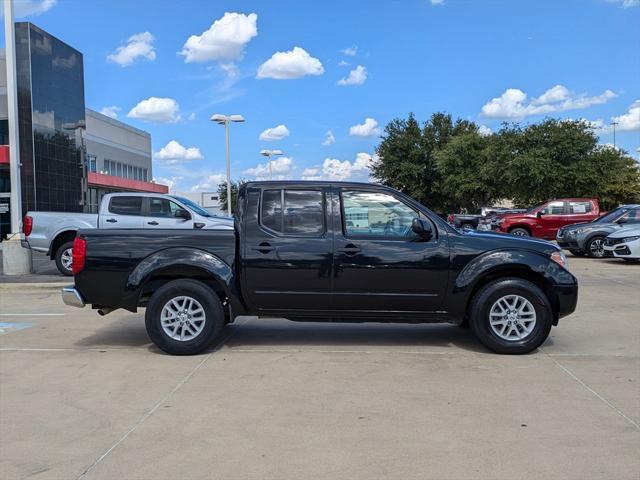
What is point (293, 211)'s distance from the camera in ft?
21.4

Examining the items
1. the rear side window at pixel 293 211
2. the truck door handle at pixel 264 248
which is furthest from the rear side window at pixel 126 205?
the truck door handle at pixel 264 248

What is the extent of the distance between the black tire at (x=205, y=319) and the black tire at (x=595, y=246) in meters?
14.5

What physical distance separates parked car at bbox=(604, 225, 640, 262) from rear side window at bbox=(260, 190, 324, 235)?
39.9 ft

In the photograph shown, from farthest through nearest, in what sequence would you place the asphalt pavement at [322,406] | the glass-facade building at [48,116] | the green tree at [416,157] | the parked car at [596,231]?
the green tree at [416,157]
the glass-facade building at [48,116]
the parked car at [596,231]
the asphalt pavement at [322,406]

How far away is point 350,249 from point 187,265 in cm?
178

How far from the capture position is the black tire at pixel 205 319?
20.9 feet

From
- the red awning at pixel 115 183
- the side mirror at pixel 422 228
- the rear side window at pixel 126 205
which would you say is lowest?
the side mirror at pixel 422 228

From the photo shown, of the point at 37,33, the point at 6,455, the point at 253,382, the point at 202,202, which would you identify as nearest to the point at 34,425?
the point at 6,455

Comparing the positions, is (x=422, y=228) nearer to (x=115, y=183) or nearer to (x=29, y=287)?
(x=29, y=287)

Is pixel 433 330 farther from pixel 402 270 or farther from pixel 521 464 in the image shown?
pixel 521 464

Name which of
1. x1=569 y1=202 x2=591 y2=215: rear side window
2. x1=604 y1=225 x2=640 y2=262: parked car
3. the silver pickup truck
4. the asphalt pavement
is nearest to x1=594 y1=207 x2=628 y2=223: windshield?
x1=604 y1=225 x2=640 y2=262: parked car

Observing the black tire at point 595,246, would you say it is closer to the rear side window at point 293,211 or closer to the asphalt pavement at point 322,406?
the asphalt pavement at point 322,406

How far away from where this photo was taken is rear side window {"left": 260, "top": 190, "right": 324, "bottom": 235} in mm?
6457

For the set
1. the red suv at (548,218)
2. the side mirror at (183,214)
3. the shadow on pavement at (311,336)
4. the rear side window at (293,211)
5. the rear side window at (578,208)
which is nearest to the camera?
the rear side window at (293,211)
